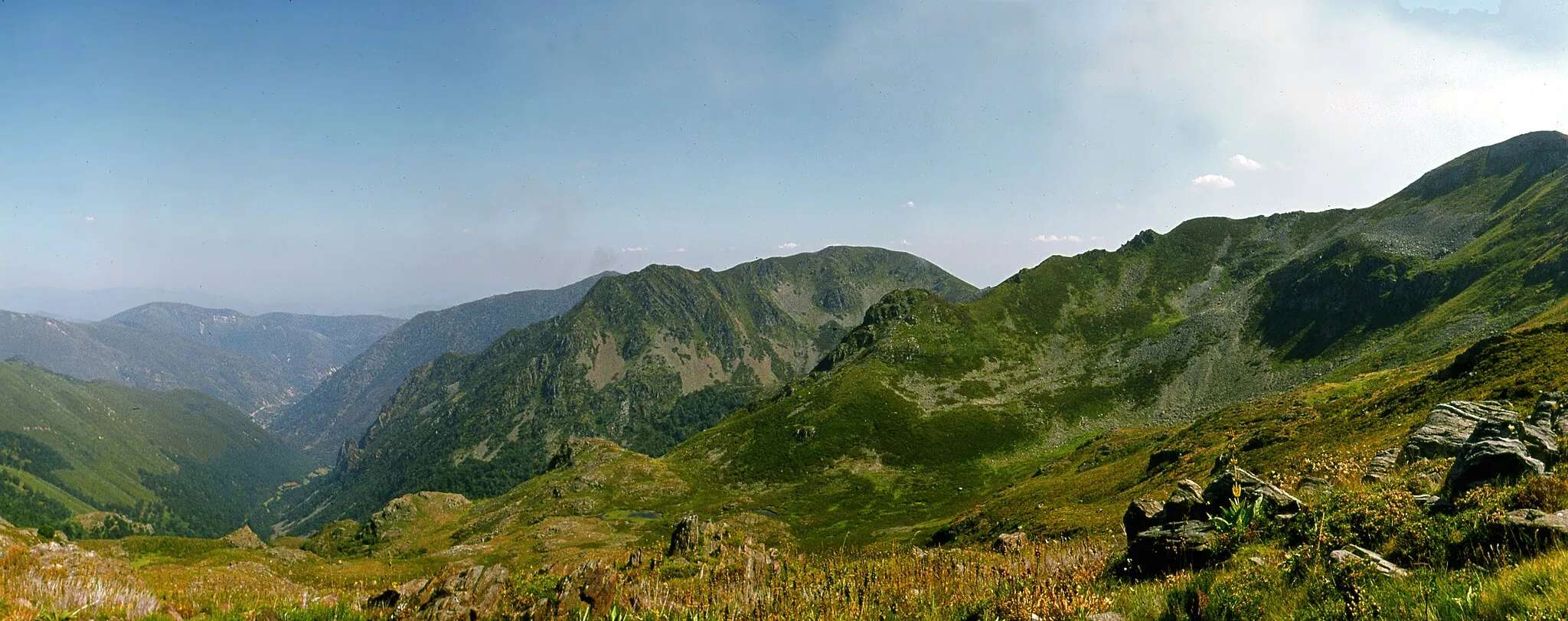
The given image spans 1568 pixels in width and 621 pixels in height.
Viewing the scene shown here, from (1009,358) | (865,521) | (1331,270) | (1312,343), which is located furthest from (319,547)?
(1331,270)

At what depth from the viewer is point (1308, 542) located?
9.67m

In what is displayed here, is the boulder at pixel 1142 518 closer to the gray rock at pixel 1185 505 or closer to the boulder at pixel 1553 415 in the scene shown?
the gray rock at pixel 1185 505

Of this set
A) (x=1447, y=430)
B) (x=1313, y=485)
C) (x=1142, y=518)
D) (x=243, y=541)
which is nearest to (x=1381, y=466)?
(x=1313, y=485)

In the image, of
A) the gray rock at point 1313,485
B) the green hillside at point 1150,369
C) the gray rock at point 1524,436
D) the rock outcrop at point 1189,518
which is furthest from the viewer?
the green hillside at point 1150,369

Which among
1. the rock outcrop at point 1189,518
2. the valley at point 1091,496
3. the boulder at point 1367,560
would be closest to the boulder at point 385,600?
the valley at point 1091,496

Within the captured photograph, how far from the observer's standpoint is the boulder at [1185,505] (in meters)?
12.4

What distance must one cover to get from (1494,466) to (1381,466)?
278 inches

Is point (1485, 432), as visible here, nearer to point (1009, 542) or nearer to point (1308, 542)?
point (1308, 542)

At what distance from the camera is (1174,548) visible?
34.9ft

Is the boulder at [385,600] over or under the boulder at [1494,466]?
under

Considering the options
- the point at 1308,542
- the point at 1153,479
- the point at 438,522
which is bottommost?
the point at 438,522

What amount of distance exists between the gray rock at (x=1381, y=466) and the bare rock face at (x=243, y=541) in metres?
117

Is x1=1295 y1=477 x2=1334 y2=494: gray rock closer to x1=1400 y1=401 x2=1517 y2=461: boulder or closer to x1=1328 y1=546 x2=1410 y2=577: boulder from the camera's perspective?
x1=1400 y1=401 x2=1517 y2=461: boulder

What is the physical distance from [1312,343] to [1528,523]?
676ft
